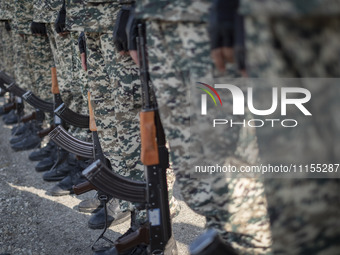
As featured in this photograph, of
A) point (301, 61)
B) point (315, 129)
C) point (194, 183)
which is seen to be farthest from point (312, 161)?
point (194, 183)

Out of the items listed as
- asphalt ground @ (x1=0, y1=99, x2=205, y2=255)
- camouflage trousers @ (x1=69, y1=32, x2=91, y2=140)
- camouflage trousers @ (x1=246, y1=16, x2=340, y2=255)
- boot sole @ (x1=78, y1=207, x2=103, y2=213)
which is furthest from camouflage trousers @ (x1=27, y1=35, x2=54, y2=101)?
camouflage trousers @ (x1=246, y1=16, x2=340, y2=255)

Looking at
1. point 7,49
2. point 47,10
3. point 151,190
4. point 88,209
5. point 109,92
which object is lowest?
point 88,209

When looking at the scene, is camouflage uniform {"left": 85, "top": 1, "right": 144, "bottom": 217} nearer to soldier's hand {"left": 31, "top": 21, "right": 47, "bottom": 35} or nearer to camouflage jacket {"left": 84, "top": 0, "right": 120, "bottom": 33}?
camouflage jacket {"left": 84, "top": 0, "right": 120, "bottom": 33}

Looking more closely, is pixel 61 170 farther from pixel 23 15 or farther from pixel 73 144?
pixel 23 15

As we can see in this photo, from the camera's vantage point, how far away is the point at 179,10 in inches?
74.4

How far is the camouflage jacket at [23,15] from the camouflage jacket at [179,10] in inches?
185

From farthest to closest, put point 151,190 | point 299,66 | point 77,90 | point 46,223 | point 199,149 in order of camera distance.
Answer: point 77,90 < point 46,223 < point 151,190 < point 199,149 < point 299,66

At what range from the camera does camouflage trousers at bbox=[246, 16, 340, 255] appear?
1.46m

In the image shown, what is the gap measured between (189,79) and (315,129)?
660 mm

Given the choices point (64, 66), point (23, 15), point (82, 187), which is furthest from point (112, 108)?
point (23, 15)

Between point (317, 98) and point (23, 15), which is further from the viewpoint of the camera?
point (23, 15)

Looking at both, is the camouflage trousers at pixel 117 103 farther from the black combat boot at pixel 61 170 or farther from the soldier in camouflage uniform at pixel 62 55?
the black combat boot at pixel 61 170

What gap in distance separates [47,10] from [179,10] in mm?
3514

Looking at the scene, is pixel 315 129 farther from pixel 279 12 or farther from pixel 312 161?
pixel 279 12
